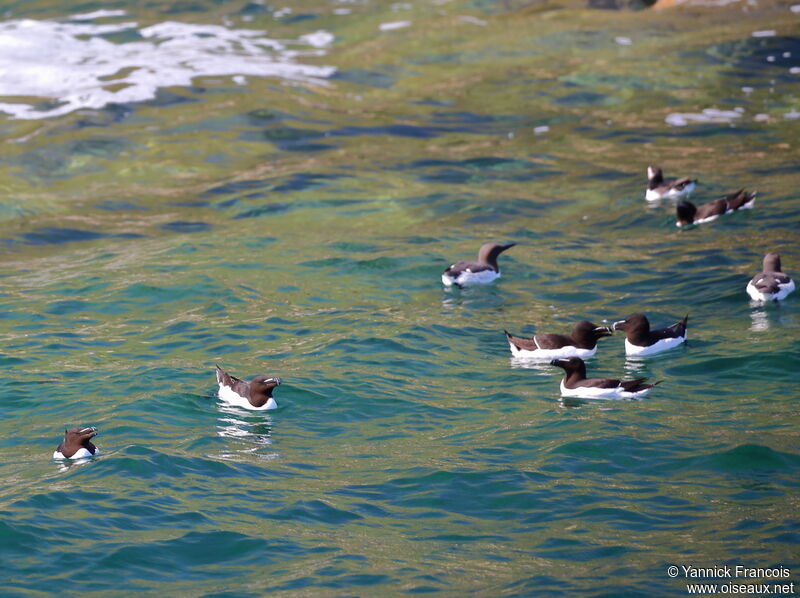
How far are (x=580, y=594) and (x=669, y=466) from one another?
10.5 ft

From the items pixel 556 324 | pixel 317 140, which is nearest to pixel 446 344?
pixel 556 324

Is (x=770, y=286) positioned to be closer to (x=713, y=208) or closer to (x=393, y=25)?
(x=713, y=208)

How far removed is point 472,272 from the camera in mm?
19266

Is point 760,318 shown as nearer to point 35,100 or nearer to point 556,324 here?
point 556,324

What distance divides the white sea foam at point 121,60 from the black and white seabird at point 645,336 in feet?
65.4

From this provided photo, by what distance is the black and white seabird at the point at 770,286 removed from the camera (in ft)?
55.7

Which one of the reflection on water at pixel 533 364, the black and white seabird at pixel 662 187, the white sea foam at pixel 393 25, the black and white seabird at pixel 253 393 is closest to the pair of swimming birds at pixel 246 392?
the black and white seabird at pixel 253 393

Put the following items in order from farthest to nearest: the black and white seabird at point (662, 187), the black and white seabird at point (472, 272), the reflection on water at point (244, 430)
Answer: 1. the black and white seabird at point (662, 187)
2. the black and white seabird at point (472, 272)
3. the reflection on water at point (244, 430)

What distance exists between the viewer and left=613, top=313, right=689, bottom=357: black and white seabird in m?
15.7

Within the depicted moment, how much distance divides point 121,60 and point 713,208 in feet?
70.1

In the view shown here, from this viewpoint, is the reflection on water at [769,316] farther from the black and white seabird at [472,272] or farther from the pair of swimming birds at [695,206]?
the pair of swimming birds at [695,206]

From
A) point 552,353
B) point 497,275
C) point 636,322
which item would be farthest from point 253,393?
point 497,275

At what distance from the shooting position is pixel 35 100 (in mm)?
31328

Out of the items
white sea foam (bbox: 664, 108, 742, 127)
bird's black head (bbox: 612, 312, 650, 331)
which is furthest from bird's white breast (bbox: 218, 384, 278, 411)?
white sea foam (bbox: 664, 108, 742, 127)
